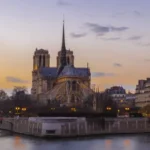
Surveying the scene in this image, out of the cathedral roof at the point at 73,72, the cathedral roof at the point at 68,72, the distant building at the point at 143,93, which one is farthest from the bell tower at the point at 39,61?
the distant building at the point at 143,93

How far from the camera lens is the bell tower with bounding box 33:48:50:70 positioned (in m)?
158

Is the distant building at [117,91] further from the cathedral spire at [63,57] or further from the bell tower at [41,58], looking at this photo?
the bell tower at [41,58]

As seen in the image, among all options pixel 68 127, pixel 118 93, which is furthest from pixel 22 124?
pixel 118 93

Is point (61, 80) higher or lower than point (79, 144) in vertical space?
higher

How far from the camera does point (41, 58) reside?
6230 inches

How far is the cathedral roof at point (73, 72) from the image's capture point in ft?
447

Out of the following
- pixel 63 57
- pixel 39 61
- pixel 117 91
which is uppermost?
pixel 39 61

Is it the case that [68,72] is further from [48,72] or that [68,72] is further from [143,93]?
[143,93]

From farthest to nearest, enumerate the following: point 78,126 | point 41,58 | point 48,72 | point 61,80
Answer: point 41,58 < point 48,72 < point 61,80 < point 78,126

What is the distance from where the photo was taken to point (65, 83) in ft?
435

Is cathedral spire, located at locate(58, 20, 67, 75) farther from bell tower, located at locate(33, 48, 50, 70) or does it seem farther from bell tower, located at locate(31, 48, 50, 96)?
bell tower, located at locate(33, 48, 50, 70)

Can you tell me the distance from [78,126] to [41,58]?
96.1 m

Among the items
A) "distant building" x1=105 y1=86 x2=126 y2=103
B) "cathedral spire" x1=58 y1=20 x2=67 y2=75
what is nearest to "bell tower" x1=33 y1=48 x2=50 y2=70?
"cathedral spire" x1=58 y1=20 x2=67 y2=75

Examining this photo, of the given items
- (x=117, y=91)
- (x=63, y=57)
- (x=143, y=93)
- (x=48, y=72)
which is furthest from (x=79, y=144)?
(x=117, y=91)
